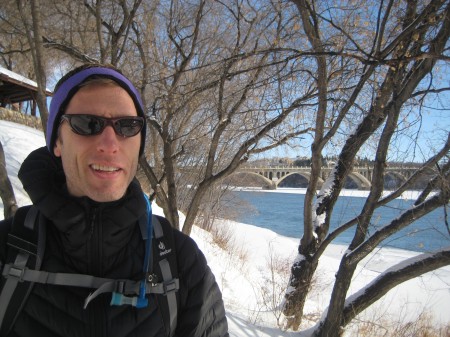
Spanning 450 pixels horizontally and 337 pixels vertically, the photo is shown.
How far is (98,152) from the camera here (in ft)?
4.21

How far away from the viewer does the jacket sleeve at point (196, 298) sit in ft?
4.59

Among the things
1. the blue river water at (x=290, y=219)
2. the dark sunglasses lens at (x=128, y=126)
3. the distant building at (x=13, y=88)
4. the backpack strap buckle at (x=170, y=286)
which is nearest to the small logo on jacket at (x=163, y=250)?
the backpack strap buckle at (x=170, y=286)

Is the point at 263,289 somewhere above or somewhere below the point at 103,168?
below

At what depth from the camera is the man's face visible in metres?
1.27

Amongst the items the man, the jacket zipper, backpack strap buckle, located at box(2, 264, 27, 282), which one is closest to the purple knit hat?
the man

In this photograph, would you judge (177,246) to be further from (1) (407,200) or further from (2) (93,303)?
(1) (407,200)

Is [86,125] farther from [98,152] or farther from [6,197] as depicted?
[6,197]

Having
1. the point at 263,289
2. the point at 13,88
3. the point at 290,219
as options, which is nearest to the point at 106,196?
the point at 263,289

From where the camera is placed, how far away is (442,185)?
360cm

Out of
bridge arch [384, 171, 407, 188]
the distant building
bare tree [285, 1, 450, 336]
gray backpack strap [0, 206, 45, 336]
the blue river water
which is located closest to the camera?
gray backpack strap [0, 206, 45, 336]

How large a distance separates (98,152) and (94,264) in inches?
17.4

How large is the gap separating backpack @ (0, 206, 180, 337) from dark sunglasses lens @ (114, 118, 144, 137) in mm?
399

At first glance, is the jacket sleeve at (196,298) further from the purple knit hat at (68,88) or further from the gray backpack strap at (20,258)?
the purple knit hat at (68,88)

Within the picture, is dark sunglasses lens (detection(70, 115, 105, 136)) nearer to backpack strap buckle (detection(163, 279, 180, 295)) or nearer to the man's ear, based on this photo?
the man's ear
